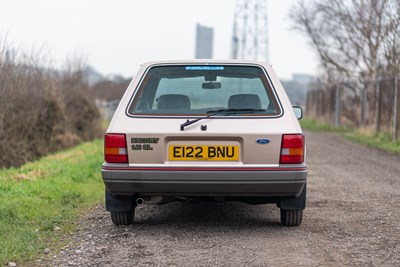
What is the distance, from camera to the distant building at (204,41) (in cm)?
5791

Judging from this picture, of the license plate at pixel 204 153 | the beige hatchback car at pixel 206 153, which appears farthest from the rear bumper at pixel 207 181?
the license plate at pixel 204 153

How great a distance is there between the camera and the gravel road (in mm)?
5168

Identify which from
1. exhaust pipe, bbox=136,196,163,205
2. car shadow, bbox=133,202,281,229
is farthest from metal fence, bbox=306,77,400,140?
exhaust pipe, bbox=136,196,163,205

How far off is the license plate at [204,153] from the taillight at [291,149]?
41cm

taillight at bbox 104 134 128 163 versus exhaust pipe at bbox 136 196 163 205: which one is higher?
taillight at bbox 104 134 128 163

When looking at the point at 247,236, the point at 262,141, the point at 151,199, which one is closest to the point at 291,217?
the point at 247,236

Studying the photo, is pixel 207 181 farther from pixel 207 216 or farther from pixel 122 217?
pixel 207 216

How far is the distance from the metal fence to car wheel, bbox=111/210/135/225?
518 inches

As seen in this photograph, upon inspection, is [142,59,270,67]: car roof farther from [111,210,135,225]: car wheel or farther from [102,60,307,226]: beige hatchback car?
[111,210,135,225]: car wheel

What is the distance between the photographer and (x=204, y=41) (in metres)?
60.4

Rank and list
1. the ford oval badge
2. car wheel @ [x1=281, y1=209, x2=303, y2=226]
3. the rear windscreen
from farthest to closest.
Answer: car wheel @ [x1=281, y1=209, x2=303, y2=226] < the rear windscreen < the ford oval badge

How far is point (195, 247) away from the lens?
5578 millimetres

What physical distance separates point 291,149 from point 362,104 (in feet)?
61.3

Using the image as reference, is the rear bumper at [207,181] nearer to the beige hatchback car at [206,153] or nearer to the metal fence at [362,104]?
the beige hatchback car at [206,153]
